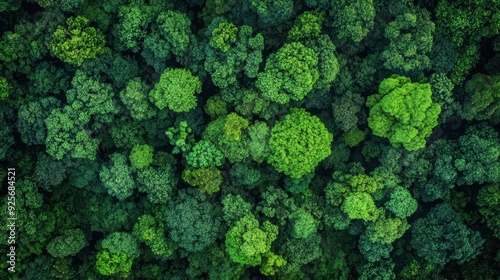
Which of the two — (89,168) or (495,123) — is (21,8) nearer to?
(89,168)

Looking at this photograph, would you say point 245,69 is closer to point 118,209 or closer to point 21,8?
point 118,209

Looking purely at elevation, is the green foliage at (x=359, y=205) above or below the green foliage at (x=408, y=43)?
below

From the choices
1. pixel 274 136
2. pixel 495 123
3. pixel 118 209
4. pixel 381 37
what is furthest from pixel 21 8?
pixel 495 123

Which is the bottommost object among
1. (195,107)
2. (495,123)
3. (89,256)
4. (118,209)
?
(89,256)

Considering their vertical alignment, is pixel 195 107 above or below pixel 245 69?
below

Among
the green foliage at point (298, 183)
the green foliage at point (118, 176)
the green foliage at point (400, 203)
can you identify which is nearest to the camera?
the green foliage at point (118, 176)

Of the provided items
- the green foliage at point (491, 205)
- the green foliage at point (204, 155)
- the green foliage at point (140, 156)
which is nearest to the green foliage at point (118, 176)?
the green foliage at point (140, 156)

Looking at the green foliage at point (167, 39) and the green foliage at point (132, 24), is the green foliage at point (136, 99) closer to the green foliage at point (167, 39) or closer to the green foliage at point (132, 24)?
the green foliage at point (167, 39)
